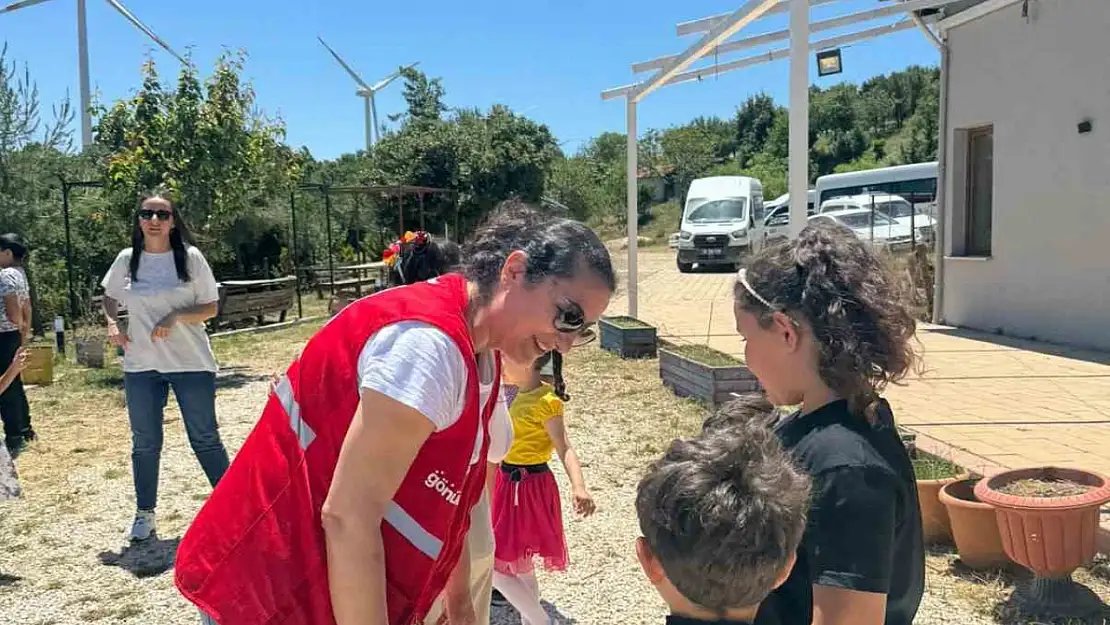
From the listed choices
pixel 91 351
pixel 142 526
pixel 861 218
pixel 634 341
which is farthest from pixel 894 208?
pixel 142 526

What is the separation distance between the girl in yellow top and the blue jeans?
192 centimetres

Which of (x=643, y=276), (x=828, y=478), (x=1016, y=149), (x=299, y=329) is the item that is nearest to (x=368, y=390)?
(x=828, y=478)

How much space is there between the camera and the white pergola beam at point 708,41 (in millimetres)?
5895

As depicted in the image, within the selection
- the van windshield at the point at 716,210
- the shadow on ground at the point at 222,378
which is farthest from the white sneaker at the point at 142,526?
the van windshield at the point at 716,210

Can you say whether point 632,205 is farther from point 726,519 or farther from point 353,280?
point 726,519

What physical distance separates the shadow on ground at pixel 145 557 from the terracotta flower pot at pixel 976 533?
11.8 feet

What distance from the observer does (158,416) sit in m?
4.49

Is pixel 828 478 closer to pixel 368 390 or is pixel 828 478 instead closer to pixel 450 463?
pixel 450 463

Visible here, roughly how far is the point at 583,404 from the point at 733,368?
1.32 metres

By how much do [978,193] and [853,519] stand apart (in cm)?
1081

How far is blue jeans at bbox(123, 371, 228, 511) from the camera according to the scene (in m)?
4.46

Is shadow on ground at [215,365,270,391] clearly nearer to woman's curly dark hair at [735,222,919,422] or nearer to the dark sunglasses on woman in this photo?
the dark sunglasses on woman

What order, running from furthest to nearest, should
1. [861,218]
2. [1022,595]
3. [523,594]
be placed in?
[861,218] → [1022,595] → [523,594]

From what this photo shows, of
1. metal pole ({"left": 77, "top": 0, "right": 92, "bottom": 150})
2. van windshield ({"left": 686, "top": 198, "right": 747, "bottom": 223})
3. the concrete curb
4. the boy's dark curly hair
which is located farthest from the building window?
metal pole ({"left": 77, "top": 0, "right": 92, "bottom": 150})
